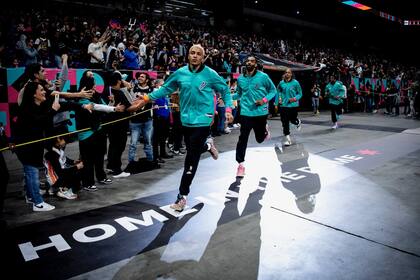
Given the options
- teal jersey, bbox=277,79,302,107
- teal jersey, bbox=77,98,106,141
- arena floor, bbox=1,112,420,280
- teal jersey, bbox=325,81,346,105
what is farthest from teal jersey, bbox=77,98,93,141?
teal jersey, bbox=325,81,346,105

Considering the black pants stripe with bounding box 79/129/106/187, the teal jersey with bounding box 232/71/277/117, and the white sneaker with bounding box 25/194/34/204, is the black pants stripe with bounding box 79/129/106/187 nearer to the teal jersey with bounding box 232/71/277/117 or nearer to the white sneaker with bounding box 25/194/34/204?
the white sneaker with bounding box 25/194/34/204

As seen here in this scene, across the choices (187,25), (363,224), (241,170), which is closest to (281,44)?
(187,25)

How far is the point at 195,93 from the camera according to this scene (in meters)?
4.16

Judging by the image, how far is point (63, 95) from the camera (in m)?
4.87

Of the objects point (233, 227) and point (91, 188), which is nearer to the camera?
point (233, 227)

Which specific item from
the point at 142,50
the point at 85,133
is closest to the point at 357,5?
the point at 142,50

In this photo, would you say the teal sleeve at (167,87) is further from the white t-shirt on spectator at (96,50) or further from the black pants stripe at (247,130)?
the white t-shirt on spectator at (96,50)

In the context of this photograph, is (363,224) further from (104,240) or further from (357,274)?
(104,240)

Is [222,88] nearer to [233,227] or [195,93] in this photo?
[195,93]

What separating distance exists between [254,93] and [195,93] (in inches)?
82.7

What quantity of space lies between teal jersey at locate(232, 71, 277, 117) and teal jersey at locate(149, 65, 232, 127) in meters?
1.79

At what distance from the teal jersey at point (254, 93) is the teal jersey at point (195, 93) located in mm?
1792

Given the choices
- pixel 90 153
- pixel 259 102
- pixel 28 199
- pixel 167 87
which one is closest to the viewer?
pixel 167 87

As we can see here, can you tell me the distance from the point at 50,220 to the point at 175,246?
1762 millimetres
